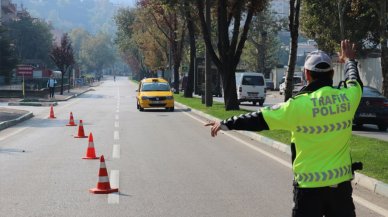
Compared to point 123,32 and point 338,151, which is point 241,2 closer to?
point 338,151

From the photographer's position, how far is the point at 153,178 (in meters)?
9.94

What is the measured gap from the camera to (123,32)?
10075 cm

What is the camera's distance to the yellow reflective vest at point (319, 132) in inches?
156

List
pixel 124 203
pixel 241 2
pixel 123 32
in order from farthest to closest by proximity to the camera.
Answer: pixel 123 32 → pixel 241 2 → pixel 124 203

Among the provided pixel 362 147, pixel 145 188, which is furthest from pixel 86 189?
pixel 362 147

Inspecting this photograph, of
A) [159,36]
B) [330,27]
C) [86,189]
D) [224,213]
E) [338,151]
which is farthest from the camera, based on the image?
[159,36]

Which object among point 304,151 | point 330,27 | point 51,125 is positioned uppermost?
point 330,27

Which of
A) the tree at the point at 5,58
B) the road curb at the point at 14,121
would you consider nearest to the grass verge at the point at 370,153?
the road curb at the point at 14,121

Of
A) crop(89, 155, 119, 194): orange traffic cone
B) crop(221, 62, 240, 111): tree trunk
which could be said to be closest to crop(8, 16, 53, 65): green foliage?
crop(221, 62, 240, 111): tree trunk

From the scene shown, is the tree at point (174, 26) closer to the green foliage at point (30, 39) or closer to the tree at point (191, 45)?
the tree at point (191, 45)

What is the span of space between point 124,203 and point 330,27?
35.0m

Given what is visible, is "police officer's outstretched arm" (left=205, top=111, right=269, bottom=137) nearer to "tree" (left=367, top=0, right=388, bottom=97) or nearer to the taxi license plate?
the taxi license plate

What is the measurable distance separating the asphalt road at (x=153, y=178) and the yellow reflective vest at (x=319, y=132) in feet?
11.0

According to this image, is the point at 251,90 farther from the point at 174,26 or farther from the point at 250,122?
the point at 250,122
